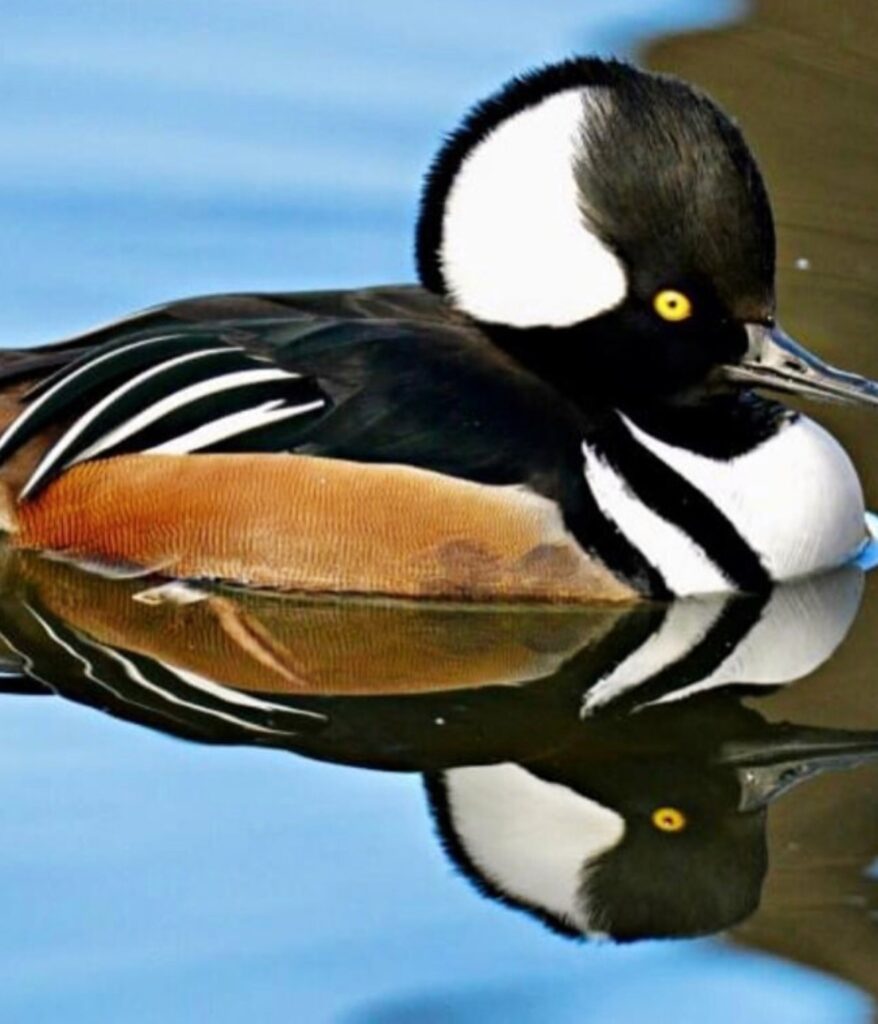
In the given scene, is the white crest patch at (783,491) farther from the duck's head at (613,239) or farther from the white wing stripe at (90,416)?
the white wing stripe at (90,416)

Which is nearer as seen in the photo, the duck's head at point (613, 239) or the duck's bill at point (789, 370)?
the duck's head at point (613, 239)

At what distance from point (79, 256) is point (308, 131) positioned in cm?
128

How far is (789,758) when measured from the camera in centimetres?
859

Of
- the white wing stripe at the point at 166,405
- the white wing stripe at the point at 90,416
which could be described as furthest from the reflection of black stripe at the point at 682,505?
the white wing stripe at the point at 90,416

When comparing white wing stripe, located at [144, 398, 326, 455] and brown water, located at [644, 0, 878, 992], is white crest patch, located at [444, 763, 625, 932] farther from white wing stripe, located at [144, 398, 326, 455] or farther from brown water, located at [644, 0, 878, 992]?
white wing stripe, located at [144, 398, 326, 455]

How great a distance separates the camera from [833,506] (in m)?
9.73

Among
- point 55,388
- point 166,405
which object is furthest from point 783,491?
point 55,388

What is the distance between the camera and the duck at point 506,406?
9250 mm

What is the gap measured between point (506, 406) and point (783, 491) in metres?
0.94

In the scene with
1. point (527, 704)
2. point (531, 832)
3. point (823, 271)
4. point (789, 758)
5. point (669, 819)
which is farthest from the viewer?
point (823, 271)

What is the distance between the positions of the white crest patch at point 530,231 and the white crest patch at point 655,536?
477 mm

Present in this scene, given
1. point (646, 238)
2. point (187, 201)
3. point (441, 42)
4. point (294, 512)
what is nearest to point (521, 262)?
point (646, 238)

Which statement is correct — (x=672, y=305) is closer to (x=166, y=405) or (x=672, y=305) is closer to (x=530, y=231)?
(x=530, y=231)

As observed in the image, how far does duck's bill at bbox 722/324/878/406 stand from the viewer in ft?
30.9
